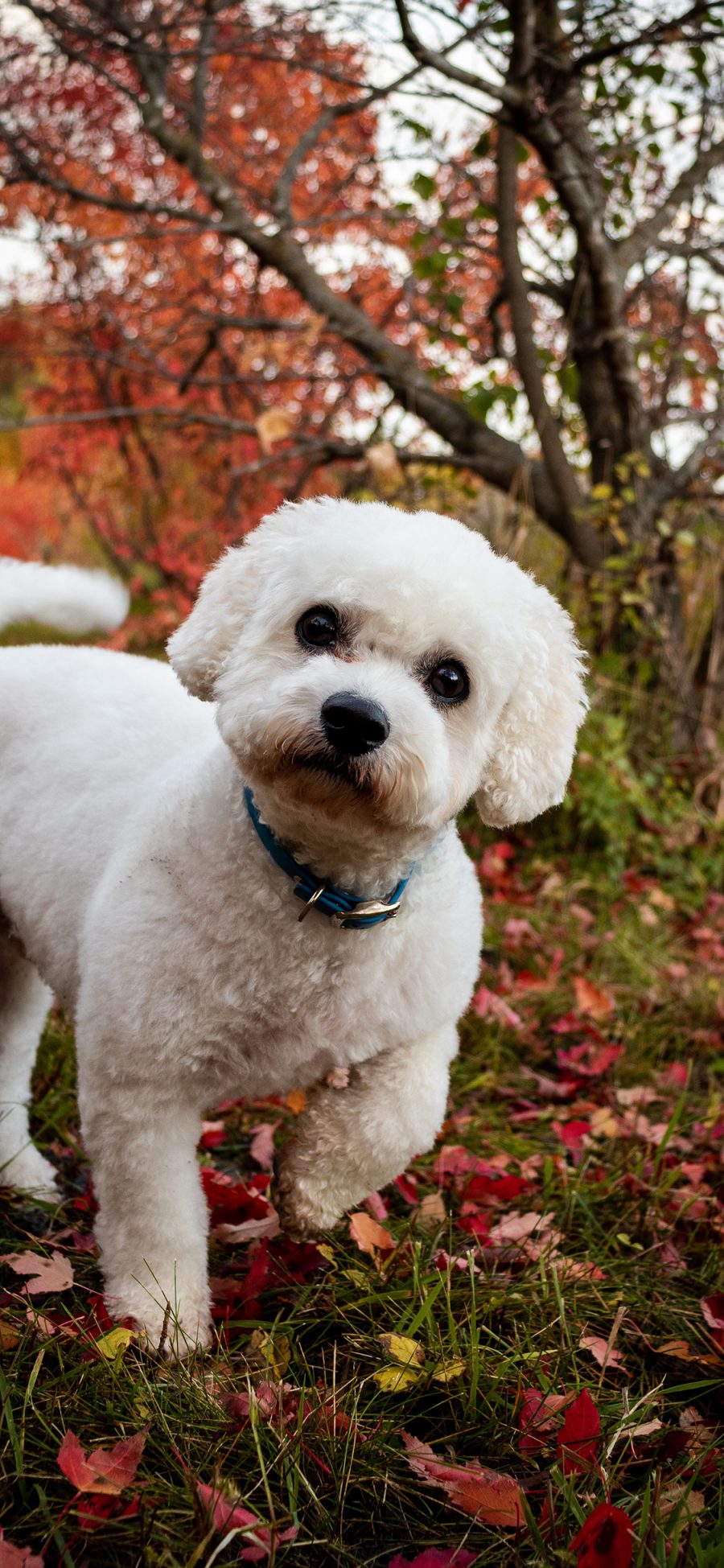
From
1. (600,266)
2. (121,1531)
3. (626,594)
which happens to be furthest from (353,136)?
(121,1531)

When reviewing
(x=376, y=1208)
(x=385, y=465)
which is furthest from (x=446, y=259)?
(x=376, y=1208)

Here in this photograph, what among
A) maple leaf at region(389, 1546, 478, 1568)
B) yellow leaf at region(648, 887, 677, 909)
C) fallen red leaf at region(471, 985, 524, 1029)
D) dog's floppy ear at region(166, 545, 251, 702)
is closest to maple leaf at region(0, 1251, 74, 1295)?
maple leaf at region(389, 1546, 478, 1568)

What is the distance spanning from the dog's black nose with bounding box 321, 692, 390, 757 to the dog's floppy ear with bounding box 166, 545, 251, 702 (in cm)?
41

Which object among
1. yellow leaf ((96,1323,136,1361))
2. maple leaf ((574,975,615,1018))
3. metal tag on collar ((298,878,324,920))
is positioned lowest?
yellow leaf ((96,1323,136,1361))

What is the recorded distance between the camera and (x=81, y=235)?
777 centimetres

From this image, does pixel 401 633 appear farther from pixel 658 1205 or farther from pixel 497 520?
pixel 497 520

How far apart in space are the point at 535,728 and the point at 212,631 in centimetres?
64

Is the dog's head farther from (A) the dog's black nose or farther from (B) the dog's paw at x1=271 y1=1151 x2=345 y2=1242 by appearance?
(B) the dog's paw at x1=271 y1=1151 x2=345 y2=1242

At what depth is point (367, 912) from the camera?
1.99 metres

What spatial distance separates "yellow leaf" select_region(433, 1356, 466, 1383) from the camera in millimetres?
1897

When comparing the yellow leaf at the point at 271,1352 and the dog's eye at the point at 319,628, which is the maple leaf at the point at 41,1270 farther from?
the dog's eye at the point at 319,628

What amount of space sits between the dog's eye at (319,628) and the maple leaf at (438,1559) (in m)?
1.37

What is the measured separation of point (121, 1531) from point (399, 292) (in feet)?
22.3

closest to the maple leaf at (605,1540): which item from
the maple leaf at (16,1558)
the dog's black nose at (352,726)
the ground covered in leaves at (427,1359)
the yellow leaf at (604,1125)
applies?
the ground covered in leaves at (427,1359)
